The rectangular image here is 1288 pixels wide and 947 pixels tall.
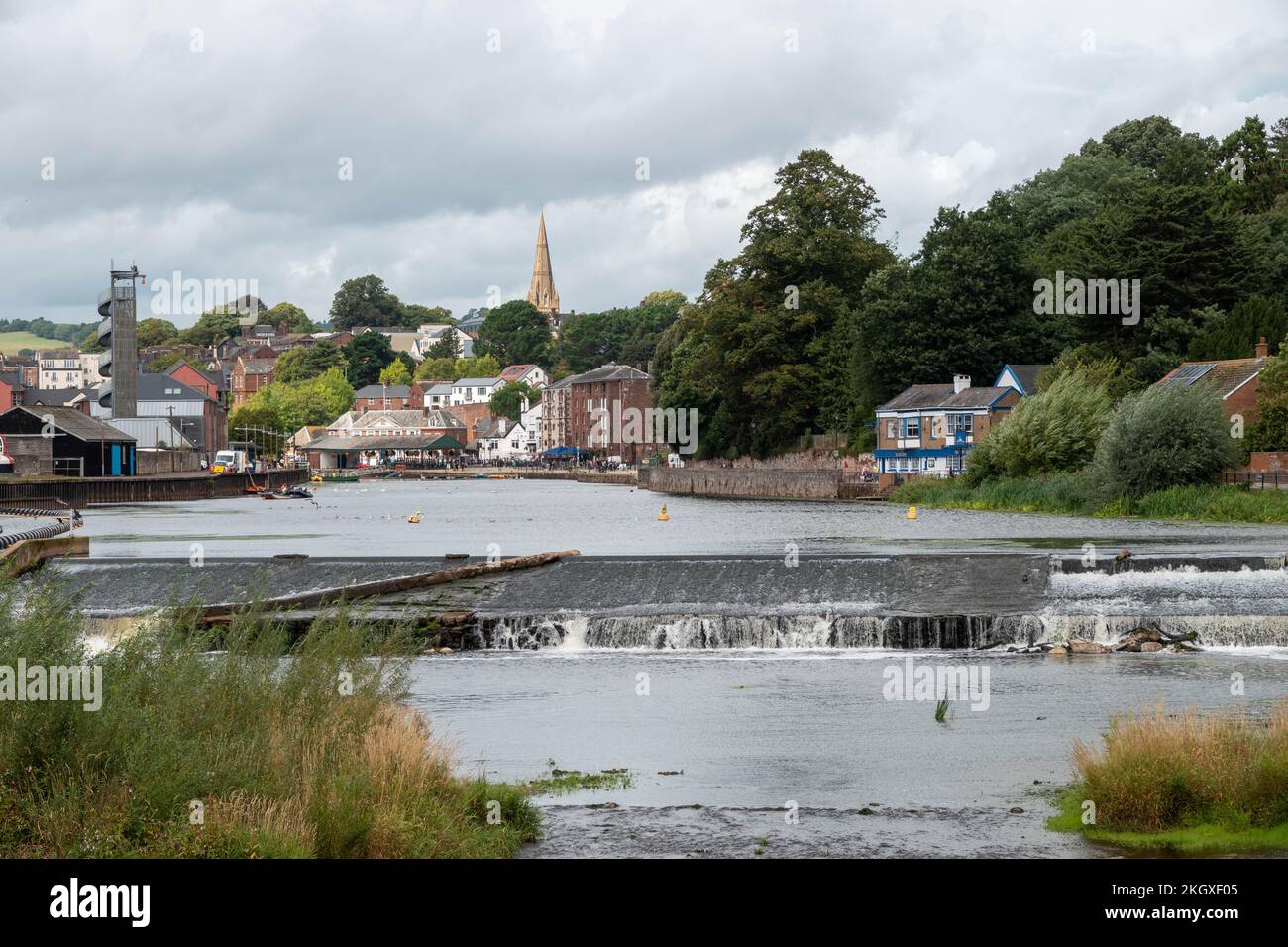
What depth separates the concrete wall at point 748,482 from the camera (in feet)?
347

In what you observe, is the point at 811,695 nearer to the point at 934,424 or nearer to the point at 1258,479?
the point at 1258,479

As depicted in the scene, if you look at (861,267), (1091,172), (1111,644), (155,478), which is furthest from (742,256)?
(1111,644)

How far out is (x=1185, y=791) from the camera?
50.8ft

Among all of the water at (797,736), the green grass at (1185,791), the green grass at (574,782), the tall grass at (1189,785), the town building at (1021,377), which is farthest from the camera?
the town building at (1021,377)

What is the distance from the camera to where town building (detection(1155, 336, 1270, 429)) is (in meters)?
73.4

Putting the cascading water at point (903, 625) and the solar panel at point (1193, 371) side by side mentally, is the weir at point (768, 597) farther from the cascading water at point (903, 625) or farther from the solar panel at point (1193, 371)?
the solar panel at point (1193, 371)

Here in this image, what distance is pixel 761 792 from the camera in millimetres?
18812

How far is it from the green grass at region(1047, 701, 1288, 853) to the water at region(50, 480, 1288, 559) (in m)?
31.5

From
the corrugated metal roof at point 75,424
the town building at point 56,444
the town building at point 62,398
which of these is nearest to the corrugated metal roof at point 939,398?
the town building at point 56,444

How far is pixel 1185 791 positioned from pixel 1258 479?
55263mm

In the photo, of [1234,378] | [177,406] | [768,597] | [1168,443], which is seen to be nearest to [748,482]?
[1234,378]

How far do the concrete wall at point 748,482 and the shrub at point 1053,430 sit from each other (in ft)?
76.9
